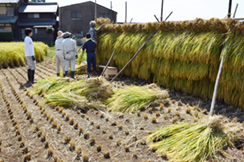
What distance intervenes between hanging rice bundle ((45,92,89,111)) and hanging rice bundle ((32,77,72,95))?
721 mm

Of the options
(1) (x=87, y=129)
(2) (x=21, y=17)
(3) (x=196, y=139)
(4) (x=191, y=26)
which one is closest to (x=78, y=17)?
(2) (x=21, y=17)

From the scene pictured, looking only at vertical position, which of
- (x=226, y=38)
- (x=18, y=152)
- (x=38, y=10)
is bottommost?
(x=18, y=152)

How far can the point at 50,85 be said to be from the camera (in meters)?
6.14

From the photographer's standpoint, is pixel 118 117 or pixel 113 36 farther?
pixel 113 36

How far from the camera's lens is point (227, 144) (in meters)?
3.07

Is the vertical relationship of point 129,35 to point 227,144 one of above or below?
above

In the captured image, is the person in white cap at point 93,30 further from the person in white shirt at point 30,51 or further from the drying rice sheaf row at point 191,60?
the person in white shirt at point 30,51

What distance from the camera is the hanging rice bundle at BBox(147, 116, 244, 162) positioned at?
2875 millimetres

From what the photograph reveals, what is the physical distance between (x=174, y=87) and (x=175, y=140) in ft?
9.91

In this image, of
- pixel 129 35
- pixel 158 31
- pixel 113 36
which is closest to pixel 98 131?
pixel 158 31

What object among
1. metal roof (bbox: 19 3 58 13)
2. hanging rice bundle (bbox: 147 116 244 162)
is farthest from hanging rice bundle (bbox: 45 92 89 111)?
metal roof (bbox: 19 3 58 13)

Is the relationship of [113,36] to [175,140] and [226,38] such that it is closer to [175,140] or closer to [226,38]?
[226,38]

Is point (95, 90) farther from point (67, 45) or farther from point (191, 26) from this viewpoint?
point (67, 45)

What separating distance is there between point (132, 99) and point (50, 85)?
8.04ft
